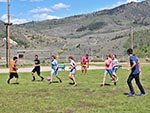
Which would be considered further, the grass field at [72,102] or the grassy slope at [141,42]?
the grassy slope at [141,42]

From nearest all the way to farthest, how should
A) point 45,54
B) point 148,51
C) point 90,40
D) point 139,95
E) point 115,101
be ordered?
point 115,101, point 139,95, point 45,54, point 148,51, point 90,40

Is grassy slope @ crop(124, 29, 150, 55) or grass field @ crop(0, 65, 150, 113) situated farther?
grassy slope @ crop(124, 29, 150, 55)

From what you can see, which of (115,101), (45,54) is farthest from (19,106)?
(45,54)

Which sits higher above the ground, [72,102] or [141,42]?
[141,42]

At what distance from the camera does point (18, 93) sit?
714 inches

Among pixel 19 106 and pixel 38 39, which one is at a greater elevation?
pixel 38 39

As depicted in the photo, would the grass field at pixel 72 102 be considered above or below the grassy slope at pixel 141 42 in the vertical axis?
below

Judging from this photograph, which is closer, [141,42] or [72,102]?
[72,102]

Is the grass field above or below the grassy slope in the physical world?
below

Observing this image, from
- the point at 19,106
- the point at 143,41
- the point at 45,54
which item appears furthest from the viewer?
the point at 143,41

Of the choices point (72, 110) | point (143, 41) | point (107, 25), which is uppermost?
point (107, 25)

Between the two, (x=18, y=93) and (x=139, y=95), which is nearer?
(x=139, y=95)

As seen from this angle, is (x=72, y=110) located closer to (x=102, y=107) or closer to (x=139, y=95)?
(x=102, y=107)

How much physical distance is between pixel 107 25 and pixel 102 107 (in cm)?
18561
